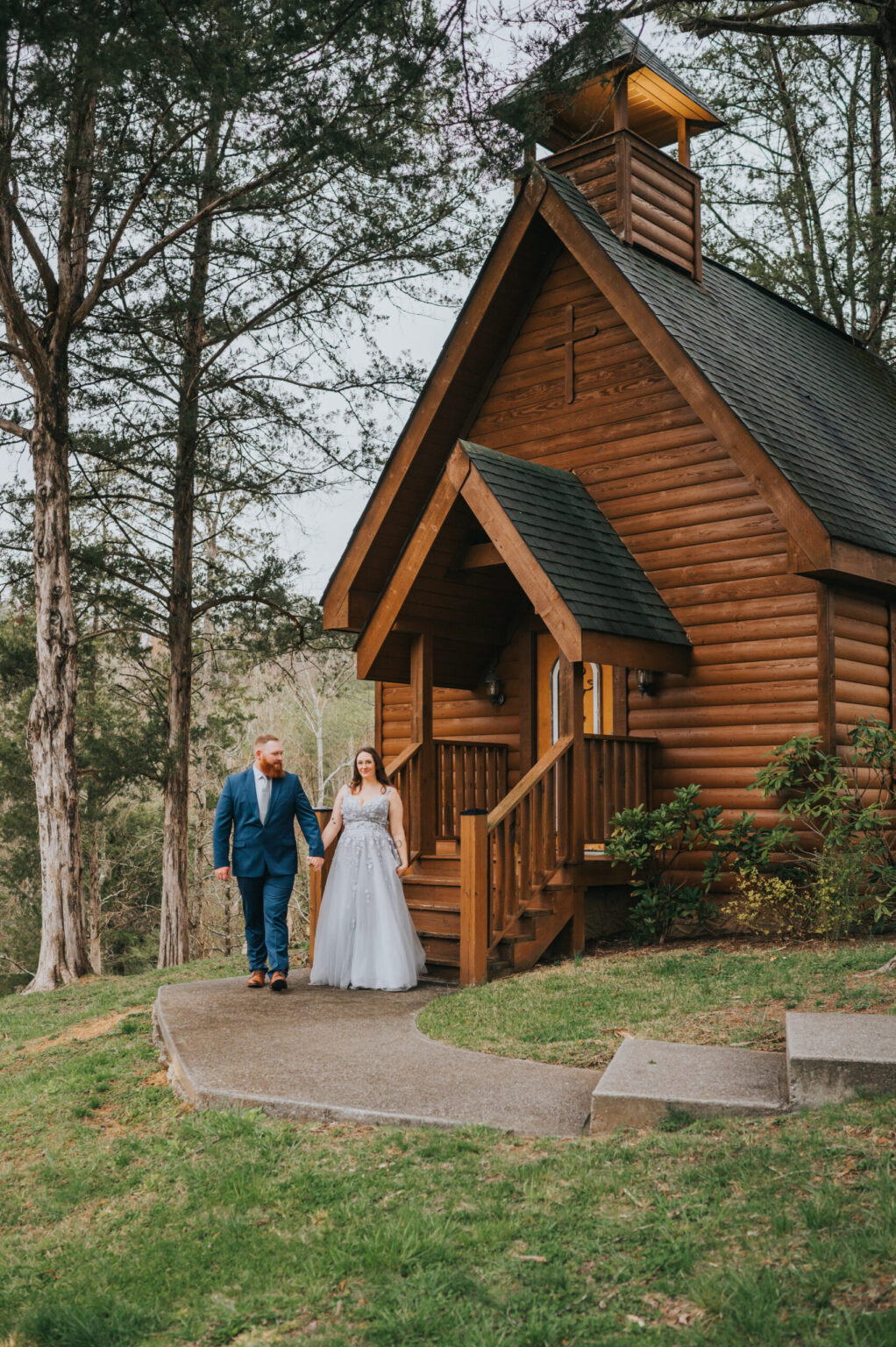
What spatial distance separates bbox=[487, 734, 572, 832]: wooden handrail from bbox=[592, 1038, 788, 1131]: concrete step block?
3345mm

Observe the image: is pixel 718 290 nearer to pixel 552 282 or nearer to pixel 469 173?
pixel 552 282

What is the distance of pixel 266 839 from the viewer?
8555 millimetres

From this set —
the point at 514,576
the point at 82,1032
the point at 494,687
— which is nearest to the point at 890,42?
the point at 514,576

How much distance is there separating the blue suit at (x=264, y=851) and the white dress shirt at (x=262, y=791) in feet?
0.07

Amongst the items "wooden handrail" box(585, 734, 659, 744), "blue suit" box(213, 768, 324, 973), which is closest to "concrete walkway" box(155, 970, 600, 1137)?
"blue suit" box(213, 768, 324, 973)

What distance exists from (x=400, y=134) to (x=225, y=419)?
7503mm

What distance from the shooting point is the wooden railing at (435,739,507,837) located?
462 inches

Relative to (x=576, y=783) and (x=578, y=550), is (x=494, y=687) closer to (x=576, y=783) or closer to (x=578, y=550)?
(x=578, y=550)

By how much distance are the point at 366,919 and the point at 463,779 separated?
10.7ft

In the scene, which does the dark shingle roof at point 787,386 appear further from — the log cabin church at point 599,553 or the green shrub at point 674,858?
the green shrub at point 674,858

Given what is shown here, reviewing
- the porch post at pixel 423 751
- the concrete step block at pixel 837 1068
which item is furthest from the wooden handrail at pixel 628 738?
the concrete step block at pixel 837 1068

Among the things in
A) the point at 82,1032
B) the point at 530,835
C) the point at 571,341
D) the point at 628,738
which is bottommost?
the point at 82,1032

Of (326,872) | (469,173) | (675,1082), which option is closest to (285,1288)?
(675,1082)

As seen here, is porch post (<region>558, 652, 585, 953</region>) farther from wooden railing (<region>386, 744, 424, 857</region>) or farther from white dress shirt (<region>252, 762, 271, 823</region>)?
white dress shirt (<region>252, 762, 271, 823</region>)
